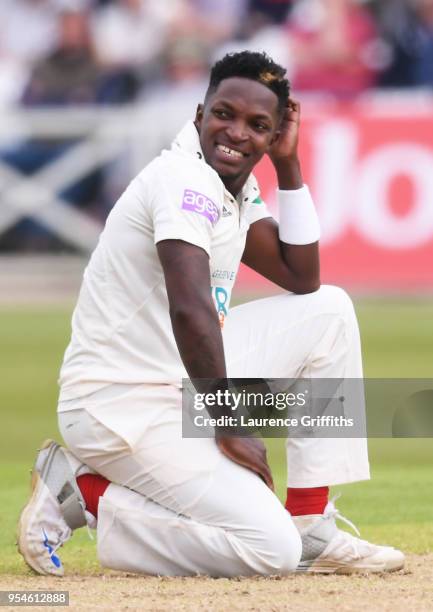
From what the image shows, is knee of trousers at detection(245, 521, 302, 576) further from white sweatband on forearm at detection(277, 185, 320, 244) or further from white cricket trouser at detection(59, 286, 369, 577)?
white sweatband on forearm at detection(277, 185, 320, 244)

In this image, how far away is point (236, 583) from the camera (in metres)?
5.01

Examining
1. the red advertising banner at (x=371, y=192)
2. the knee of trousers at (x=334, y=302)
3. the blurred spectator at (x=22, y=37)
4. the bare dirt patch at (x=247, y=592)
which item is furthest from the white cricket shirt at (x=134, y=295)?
the blurred spectator at (x=22, y=37)

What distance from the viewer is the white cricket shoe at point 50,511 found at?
522cm

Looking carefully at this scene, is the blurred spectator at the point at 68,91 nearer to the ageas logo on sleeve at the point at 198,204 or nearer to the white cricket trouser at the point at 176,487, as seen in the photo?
the white cricket trouser at the point at 176,487

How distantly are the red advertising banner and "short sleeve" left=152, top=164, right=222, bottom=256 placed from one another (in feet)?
30.4

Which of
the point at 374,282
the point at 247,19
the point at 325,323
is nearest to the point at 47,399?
the point at 325,323

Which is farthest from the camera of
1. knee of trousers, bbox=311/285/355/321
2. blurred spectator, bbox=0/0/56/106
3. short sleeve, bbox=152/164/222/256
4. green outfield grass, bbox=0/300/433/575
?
blurred spectator, bbox=0/0/56/106

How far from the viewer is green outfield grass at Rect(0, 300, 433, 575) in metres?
6.12

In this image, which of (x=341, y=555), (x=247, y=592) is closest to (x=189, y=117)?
(x=341, y=555)

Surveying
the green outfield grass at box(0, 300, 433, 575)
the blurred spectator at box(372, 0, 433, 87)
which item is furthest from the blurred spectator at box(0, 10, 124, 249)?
the blurred spectator at box(372, 0, 433, 87)

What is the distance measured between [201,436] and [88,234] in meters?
10.9

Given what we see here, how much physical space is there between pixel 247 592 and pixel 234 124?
1549 mm

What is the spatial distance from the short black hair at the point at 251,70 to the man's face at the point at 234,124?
22 millimetres

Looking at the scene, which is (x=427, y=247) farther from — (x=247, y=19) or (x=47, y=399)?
(x=47, y=399)
